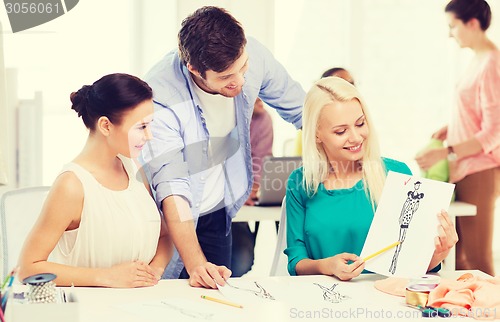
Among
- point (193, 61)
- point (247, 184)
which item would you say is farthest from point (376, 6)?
point (193, 61)

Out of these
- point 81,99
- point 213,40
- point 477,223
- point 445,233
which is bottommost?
point 477,223

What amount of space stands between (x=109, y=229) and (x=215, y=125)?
0.62 meters

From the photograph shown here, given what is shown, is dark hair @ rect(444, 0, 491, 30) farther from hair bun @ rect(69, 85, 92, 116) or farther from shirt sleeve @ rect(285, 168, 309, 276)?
hair bun @ rect(69, 85, 92, 116)

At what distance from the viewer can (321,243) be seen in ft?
6.79

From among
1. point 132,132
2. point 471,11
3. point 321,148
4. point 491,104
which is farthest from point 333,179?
point 471,11

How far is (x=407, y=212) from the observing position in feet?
5.93

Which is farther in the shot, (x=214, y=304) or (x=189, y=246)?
(x=189, y=246)

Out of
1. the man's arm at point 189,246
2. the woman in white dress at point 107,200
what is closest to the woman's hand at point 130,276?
the woman in white dress at point 107,200

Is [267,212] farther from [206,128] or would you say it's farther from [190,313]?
[190,313]

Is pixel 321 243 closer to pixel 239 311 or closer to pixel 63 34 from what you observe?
pixel 239 311

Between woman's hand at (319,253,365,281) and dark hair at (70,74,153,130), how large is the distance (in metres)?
0.64

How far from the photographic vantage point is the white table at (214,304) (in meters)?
1.56

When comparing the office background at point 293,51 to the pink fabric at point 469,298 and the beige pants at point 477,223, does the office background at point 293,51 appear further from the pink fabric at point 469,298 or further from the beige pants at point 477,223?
the pink fabric at point 469,298

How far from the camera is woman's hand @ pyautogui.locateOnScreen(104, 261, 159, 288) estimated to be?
180cm
